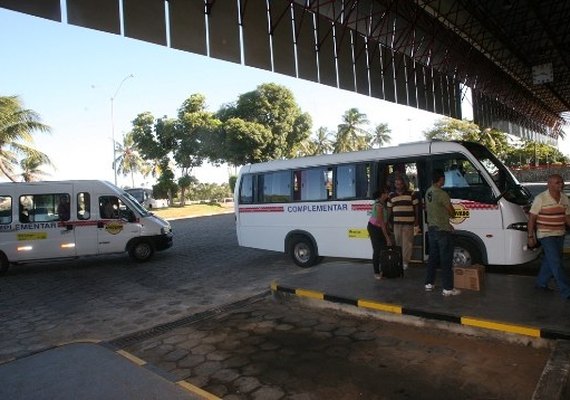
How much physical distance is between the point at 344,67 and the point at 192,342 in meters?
15.0

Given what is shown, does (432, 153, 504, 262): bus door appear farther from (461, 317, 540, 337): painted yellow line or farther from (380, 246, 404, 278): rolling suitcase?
(461, 317, 540, 337): painted yellow line

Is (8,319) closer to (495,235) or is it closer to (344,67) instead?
(495,235)

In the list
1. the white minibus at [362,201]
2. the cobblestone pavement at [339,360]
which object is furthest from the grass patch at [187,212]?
the cobblestone pavement at [339,360]

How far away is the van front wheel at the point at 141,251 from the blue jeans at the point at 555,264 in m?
9.40

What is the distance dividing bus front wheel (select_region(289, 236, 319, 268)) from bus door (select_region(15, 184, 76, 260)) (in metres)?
5.72

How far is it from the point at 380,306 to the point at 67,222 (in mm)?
8686

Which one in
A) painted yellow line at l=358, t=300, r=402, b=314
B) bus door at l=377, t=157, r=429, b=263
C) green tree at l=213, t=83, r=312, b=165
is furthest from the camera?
green tree at l=213, t=83, r=312, b=165

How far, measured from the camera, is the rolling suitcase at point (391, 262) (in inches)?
282

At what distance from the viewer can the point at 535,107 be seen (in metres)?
38.5

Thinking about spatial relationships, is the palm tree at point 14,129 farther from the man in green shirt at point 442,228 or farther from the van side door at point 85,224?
the man in green shirt at point 442,228

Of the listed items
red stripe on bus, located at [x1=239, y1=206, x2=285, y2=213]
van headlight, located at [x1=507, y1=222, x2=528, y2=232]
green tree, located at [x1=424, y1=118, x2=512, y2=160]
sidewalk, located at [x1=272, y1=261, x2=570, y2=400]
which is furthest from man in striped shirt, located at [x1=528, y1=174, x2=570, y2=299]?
green tree, located at [x1=424, y1=118, x2=512, y2=160]

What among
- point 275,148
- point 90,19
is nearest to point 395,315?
point 90,19

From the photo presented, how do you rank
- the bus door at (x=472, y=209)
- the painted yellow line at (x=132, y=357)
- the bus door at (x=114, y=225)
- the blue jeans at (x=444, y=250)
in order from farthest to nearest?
the bus door at (x=114, y=225) < the bus door at (x=472, y=209) < the blue jeans at (x=444, y=250) < the painted yellow line at (x=132, y=357)

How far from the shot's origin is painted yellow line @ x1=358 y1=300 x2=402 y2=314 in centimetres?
570
